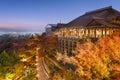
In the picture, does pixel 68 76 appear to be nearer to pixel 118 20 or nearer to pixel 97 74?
pixel 97 74

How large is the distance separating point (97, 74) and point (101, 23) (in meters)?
11.7

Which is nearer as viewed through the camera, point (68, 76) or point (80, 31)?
point (68, 76)

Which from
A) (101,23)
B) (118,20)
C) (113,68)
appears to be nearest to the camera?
(113,68)

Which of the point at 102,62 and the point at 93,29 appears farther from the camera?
the point at 93,29

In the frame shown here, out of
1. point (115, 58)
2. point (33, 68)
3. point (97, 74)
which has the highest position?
point (115, 58)

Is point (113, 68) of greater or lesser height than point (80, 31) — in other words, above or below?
below

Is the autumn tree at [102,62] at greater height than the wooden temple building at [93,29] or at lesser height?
lesser

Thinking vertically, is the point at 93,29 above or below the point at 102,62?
above

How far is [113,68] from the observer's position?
1689 centimetres

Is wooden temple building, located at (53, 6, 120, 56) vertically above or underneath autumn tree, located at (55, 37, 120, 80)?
above

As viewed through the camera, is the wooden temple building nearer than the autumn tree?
No

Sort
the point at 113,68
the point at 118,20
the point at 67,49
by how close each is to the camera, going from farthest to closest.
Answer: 1. the point at 67,49
2. the point at 118,20
3. the point at 113,68

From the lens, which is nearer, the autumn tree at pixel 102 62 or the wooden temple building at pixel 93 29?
the autumn tree at pixel 102 62

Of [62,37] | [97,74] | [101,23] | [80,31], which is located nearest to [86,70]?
[97,74]
